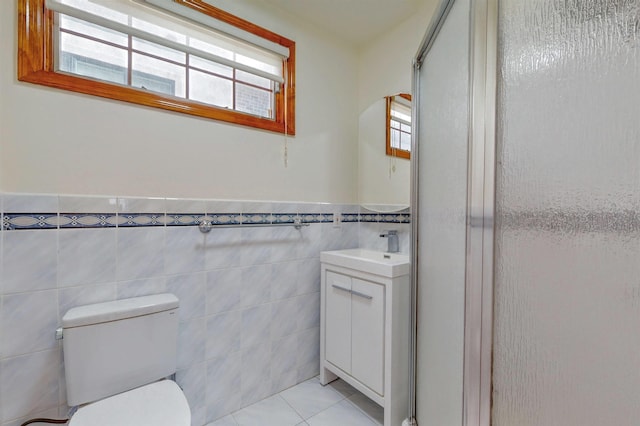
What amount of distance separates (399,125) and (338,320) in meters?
1.32

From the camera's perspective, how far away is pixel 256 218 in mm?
1669

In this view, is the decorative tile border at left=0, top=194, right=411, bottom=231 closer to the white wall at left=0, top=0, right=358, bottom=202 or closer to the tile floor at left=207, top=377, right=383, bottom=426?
the white wall at left=0, top=0, right=358, bottom=202

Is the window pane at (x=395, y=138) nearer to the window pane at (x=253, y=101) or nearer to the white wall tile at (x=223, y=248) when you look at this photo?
the window pane at (x=253, y=101)

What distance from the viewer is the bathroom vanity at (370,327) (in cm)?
139

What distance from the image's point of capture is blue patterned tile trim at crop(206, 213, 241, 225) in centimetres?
151

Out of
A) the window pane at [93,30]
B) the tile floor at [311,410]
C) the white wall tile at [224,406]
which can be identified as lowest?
the tile floor at [311,410]

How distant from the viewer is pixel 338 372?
1682 mm

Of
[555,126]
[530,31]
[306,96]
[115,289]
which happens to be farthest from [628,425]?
[306,96]

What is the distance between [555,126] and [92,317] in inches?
60.8

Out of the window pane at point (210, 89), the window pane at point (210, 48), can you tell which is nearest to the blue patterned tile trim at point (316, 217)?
the window pane at point (210, 89)

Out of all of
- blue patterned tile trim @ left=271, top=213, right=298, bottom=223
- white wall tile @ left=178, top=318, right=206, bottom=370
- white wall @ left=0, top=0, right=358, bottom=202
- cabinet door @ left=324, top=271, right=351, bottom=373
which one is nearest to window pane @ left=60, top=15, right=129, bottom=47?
white wall @ left=0, top=0, right=358, bottom=202

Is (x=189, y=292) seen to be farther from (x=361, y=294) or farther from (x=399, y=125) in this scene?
(x=399, y=125)

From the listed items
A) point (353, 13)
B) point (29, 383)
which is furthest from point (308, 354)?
point (353, 13)

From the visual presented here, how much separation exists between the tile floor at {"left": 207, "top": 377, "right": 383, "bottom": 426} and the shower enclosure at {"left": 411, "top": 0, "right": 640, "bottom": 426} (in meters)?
0.89
